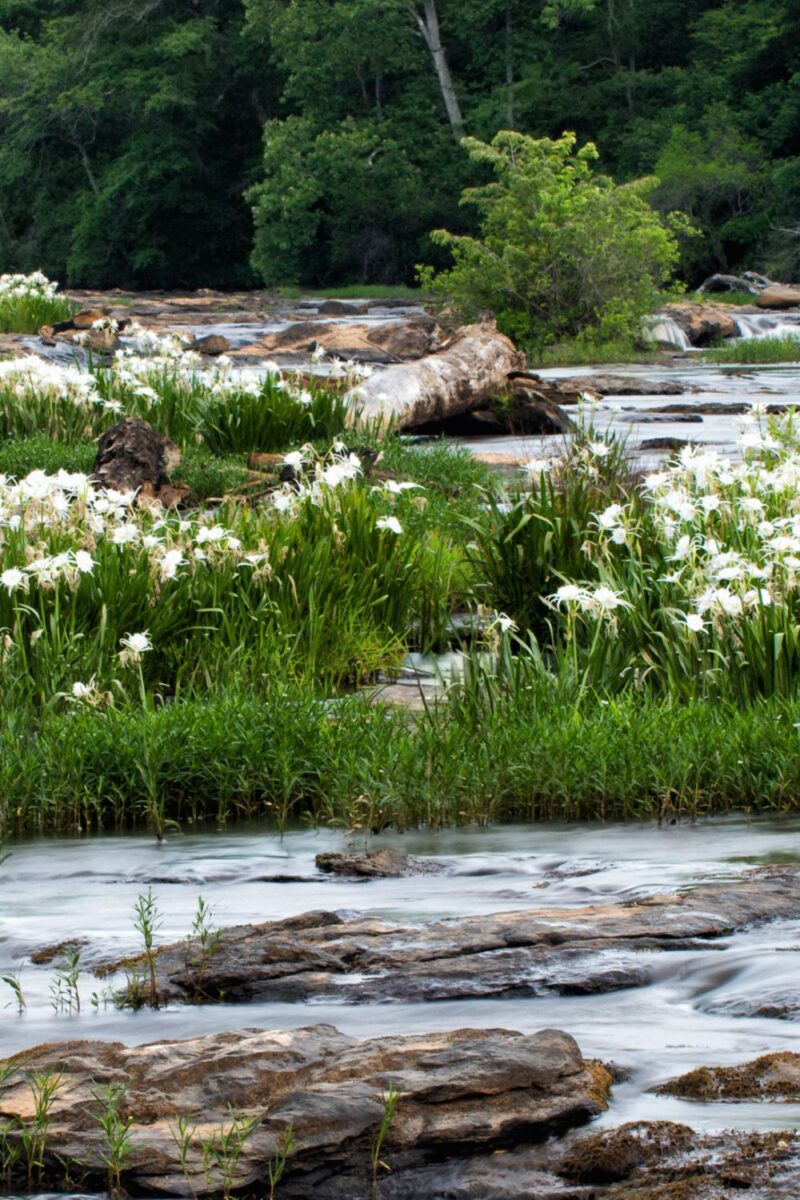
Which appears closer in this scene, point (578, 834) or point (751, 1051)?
point (751, 1051)

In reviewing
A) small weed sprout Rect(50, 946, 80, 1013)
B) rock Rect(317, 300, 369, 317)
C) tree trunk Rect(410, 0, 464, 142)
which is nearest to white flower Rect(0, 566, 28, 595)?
small weed sprout Rect(50, 946, 80, 1013)

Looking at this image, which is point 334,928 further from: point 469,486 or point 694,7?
point 694,7

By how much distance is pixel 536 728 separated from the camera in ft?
20.3

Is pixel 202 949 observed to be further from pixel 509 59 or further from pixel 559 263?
pixel 509 59

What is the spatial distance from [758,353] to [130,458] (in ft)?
72.7

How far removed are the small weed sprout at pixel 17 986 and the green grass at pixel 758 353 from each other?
2780 cm

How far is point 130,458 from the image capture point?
1088cm

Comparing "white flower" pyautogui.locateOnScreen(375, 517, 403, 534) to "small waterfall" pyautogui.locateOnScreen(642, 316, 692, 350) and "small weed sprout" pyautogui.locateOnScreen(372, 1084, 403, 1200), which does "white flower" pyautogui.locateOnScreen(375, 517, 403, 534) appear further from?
"small waterfall" pyautogui.locateOnScreen(642, 316, 692, 350)

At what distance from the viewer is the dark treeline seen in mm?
54094

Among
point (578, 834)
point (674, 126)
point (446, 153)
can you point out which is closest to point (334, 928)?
point (578, 834)

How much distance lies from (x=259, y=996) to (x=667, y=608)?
339 cm

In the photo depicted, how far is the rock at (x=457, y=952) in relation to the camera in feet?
12.5

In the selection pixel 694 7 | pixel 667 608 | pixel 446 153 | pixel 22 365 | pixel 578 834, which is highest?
pixel 694 7

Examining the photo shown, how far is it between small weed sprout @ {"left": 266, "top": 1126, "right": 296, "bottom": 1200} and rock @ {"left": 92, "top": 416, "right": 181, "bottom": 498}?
820cm
